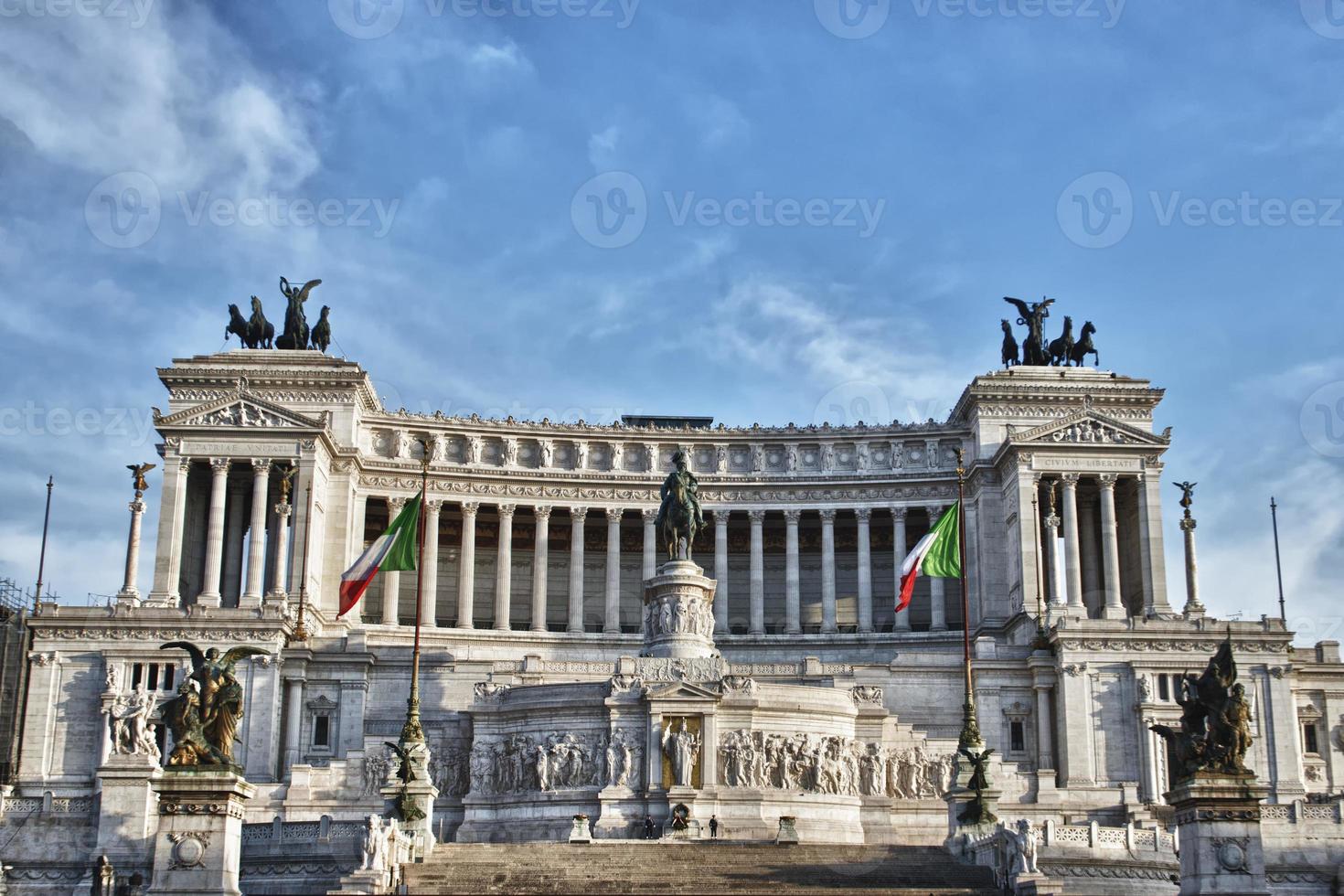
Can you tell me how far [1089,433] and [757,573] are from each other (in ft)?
66.7

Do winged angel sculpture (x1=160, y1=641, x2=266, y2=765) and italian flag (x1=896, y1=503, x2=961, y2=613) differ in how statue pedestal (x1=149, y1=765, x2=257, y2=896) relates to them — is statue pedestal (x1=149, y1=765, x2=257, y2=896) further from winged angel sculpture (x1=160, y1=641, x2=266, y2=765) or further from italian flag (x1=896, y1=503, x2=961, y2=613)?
italian flag (x1=896, y1=503, x2=961, y2=613)

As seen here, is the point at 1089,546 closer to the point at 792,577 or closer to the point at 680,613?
the point at 792,577

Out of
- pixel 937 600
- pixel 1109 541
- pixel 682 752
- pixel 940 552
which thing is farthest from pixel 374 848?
pixel 1109 541

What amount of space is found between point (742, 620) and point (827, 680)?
94.9 ft

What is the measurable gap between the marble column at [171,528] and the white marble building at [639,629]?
0.16 m

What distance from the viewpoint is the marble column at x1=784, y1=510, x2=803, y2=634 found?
95.1 metres

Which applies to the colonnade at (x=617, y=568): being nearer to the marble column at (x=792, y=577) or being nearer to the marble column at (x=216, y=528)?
the marble column at (x=792, y=577)

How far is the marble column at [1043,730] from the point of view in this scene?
74.9 meters

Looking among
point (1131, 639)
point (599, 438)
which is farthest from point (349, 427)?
point (1131, 639)

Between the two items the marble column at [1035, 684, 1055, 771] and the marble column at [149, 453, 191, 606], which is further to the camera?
the marble column at [149, 453, 191, 606]

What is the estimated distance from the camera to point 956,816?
55.3 metres

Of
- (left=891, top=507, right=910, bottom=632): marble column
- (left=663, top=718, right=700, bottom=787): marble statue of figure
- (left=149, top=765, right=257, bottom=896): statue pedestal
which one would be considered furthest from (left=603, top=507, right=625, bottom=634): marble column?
(left=149, top=765, right=257, bottom=896): statue pedestal

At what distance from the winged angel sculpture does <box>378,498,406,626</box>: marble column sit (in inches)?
1941

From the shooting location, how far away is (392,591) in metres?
92.8
